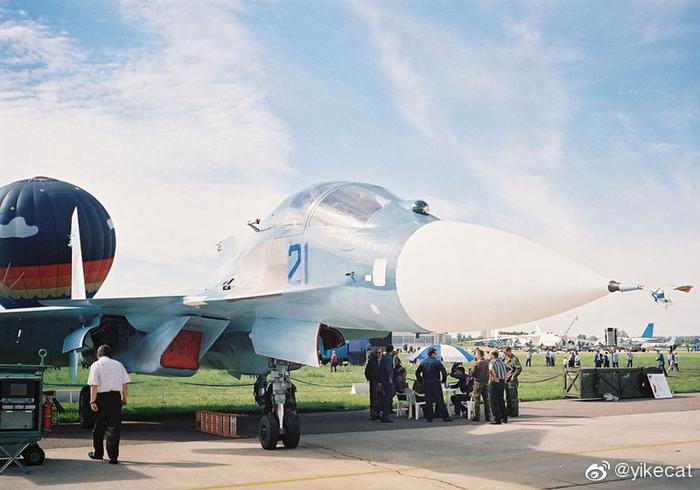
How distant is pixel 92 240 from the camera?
85.1 ft

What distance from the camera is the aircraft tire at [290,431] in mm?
9258

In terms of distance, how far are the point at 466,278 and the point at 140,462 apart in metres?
4.75

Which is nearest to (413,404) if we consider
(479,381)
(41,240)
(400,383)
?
(400,383)

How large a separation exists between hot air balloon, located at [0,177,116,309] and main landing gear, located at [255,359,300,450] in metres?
18.1

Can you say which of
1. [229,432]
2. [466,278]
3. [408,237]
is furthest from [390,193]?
[229,432]

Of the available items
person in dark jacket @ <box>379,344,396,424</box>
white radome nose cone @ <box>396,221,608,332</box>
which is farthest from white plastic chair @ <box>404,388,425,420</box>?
white radome nose cone @ <box>396,221,608,332</box>

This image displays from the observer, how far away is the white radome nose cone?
19.4ft

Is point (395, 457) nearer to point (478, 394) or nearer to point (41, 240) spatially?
point (478, 394)

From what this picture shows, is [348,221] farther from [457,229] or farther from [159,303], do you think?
[159,303]

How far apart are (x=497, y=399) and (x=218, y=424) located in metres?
4.97

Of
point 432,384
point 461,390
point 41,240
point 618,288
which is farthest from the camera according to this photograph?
point 41,240

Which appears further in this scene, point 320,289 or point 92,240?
point 92,240

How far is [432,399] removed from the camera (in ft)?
44.5

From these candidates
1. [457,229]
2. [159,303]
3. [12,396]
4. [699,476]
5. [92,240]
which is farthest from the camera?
[92,240]
